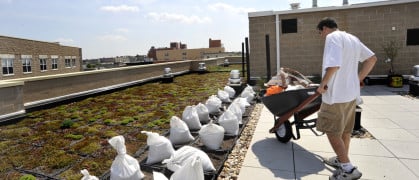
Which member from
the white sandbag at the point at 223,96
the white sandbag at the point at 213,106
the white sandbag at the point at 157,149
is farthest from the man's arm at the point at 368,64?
the white sandbag at the point at 223,96

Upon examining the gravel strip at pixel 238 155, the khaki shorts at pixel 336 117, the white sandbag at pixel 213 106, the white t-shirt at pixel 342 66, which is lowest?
the gravel strip at pixel 238 155

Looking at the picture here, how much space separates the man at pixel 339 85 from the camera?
2639 mm

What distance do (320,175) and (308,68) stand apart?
8.45m

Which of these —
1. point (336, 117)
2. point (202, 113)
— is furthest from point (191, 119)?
point (336, 117)

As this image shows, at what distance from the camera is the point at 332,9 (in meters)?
10.4

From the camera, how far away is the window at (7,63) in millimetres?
26553

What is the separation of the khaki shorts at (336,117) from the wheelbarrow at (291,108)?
60 centimetres

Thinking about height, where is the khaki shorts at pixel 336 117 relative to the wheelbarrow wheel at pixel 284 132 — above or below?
above

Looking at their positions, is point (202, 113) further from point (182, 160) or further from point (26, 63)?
point (26, 63)

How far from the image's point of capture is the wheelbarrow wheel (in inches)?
159

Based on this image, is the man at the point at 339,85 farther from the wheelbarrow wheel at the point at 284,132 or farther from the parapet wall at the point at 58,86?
the parapet wall at the point at 58,86

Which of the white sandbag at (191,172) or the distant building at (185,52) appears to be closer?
the white sandbag at (191,172)

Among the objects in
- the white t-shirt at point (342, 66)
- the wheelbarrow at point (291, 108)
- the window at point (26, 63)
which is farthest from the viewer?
the window at point (26, 63)

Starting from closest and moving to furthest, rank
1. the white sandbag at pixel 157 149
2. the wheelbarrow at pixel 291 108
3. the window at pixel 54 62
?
the white sandbag at pixel 157 149
the wheelbarrow at pixel 291 108
the window at pixel 54 62
